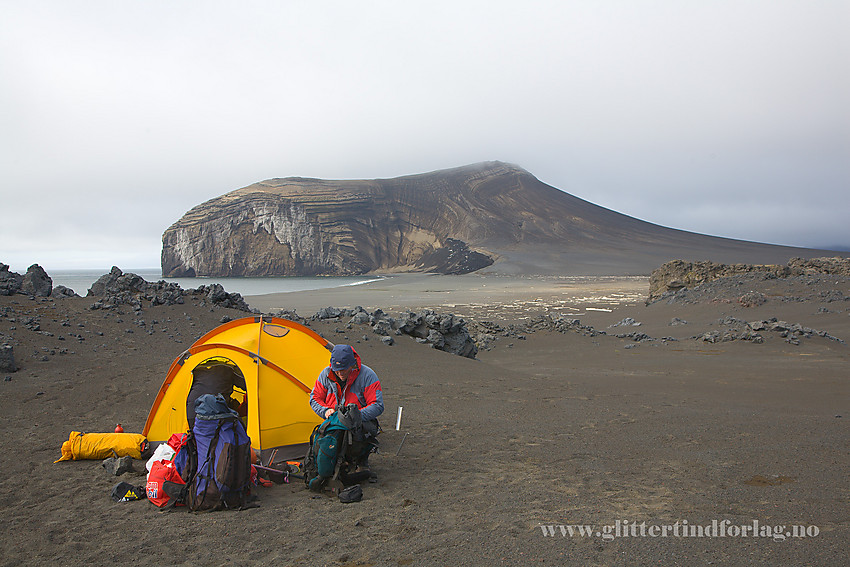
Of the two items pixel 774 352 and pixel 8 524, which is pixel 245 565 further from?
pixel 774 352

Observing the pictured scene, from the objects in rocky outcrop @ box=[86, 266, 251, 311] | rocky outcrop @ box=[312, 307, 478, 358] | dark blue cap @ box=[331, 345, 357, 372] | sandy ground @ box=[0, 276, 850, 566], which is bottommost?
sandy ground @ box=[0, 276, 850, 566]

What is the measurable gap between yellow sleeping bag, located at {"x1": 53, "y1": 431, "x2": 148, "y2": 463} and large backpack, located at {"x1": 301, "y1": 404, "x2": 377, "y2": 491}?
2.34 metres

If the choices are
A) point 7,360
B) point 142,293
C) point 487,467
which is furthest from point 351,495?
point 142,293

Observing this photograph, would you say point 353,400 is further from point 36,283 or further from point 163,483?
point 36,283

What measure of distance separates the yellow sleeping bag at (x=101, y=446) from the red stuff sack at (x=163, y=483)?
4.90 ft

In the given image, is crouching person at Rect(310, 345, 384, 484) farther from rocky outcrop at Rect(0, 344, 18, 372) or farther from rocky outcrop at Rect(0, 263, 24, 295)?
rocky outcrop at Rect(0, 263, 24, 295)

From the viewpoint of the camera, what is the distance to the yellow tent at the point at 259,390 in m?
5.82

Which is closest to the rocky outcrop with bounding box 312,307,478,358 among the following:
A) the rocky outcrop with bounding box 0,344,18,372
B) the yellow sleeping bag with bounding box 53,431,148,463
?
the rocky outcrop with bounding box 0,344,18,372

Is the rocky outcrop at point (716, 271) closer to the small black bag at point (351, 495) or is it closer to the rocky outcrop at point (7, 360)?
the small black bag at point (351, 495)

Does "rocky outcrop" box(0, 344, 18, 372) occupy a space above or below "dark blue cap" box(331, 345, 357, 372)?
below

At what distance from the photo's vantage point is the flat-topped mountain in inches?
4589

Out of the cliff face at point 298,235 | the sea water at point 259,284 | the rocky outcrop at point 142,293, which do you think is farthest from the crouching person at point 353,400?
the cliff face at point 298,235

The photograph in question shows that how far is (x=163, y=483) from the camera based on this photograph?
14.7 feet

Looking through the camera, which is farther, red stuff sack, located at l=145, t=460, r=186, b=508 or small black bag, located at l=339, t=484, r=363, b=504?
small black bag, located at l=339, t=484, r=363, b=504
